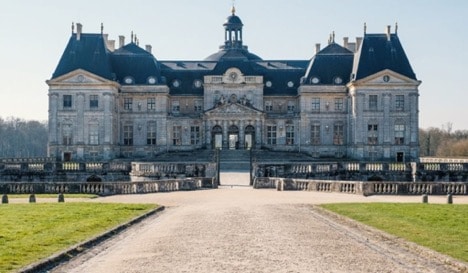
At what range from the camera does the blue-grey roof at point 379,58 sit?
64938mm

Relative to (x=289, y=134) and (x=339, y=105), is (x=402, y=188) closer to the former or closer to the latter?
(x=339, y=105)

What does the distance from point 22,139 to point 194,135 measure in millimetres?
60147

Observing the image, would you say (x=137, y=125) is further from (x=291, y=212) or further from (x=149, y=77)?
(x=291, y=212)

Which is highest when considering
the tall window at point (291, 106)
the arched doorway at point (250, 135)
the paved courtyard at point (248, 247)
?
the tall window at point (291, 106)

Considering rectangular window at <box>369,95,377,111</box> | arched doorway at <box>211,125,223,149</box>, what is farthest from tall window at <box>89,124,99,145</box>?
rectangular window at <box>369,95,377,111</box>

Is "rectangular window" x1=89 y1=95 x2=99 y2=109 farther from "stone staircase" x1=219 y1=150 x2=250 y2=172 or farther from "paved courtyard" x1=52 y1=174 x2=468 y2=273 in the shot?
"paved courtyard" x1=52 y1=174 x2=468 y2=273

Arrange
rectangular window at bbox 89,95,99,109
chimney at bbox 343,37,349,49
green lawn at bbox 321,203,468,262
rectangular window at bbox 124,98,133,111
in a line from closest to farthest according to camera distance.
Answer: green lawn at bbox 321,203,468,262 < rectangular window at bbox 89,95,99,109 < rectangular window at bbox 124,98,133,111 < chimney at bbox 343,37,349,49

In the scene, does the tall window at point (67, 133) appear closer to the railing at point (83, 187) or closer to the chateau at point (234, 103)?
the chateau at point (234, 103)

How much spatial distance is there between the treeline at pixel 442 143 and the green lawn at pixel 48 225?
74758 mm

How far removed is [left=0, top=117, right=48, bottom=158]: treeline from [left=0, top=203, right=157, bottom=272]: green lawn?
9514 cm

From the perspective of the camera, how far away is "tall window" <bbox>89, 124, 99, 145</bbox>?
64.4m

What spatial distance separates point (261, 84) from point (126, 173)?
2653cm

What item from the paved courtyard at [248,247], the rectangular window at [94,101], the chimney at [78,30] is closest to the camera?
the paved courtyard at [248,247]

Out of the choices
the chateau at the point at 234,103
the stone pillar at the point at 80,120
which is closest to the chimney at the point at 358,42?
the chateau at the point at 234,103
